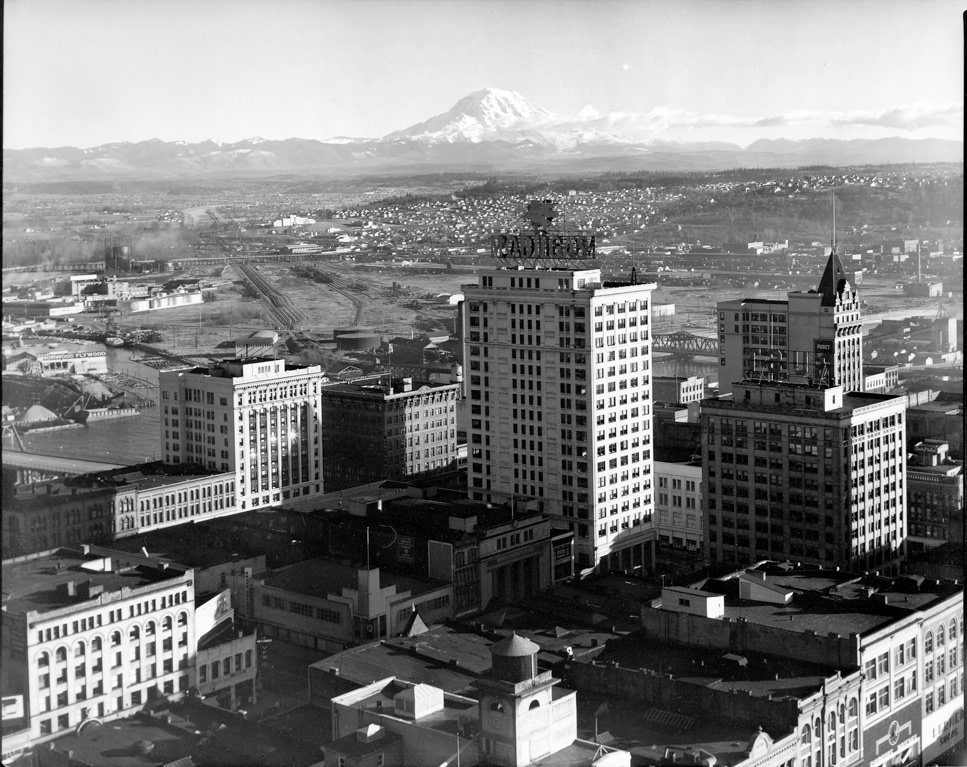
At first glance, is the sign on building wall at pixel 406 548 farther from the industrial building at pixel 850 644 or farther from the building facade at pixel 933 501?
the building facade at pixel 933 501

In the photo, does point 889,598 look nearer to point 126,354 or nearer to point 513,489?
point 513,489

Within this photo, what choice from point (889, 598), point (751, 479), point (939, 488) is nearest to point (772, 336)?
point (939, 488)

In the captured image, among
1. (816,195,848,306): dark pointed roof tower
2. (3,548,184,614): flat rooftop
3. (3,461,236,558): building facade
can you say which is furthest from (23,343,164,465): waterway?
(816,195,848,306): dark pointed roof tower

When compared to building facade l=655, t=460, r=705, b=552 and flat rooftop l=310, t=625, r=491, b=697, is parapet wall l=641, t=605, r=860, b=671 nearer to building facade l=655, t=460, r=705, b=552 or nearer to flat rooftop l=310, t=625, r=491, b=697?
flat rooftop l=310, t=625, r=491, b=697

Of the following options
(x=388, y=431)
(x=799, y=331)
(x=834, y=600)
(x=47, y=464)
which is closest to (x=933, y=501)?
(x=834, y=600)

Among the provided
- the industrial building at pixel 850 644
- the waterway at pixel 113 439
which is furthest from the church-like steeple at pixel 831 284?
the waterway at pixel 113 439

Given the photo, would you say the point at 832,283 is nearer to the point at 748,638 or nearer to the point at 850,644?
the point at 748,638
